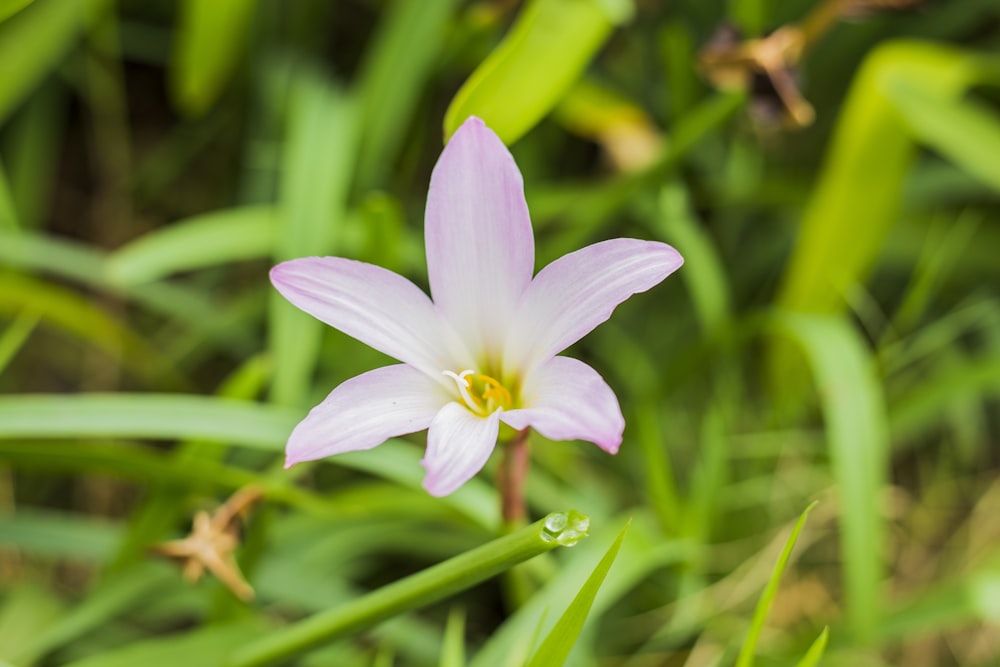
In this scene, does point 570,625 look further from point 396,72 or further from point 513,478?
point 396,72

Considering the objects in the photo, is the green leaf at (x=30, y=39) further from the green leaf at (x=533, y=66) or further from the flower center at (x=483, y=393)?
the flower center at (x=483, y=393)

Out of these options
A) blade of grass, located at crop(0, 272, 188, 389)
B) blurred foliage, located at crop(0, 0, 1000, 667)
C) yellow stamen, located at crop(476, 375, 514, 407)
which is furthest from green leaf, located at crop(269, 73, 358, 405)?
yellow stamen, located at crop(476, 375, 514, 407)

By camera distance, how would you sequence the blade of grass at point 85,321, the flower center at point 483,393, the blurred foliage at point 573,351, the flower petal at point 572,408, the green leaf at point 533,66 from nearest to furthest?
the flower petal at point 572,408, the flower center at point 483,393, the green leaf at point 533,66, the blurred foliage at point 573,351, the blade of grass at point 85,321

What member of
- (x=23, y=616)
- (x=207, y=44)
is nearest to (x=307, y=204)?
(x=207, y=44)

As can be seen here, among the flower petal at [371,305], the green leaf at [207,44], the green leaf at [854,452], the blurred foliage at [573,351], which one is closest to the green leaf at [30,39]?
the blurred foliage at [573,351]

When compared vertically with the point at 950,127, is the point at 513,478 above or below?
below

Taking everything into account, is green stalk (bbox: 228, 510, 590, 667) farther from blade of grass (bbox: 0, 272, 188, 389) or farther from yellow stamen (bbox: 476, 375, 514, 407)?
blade of grass (bbox: 0, 272, 188, 389)
